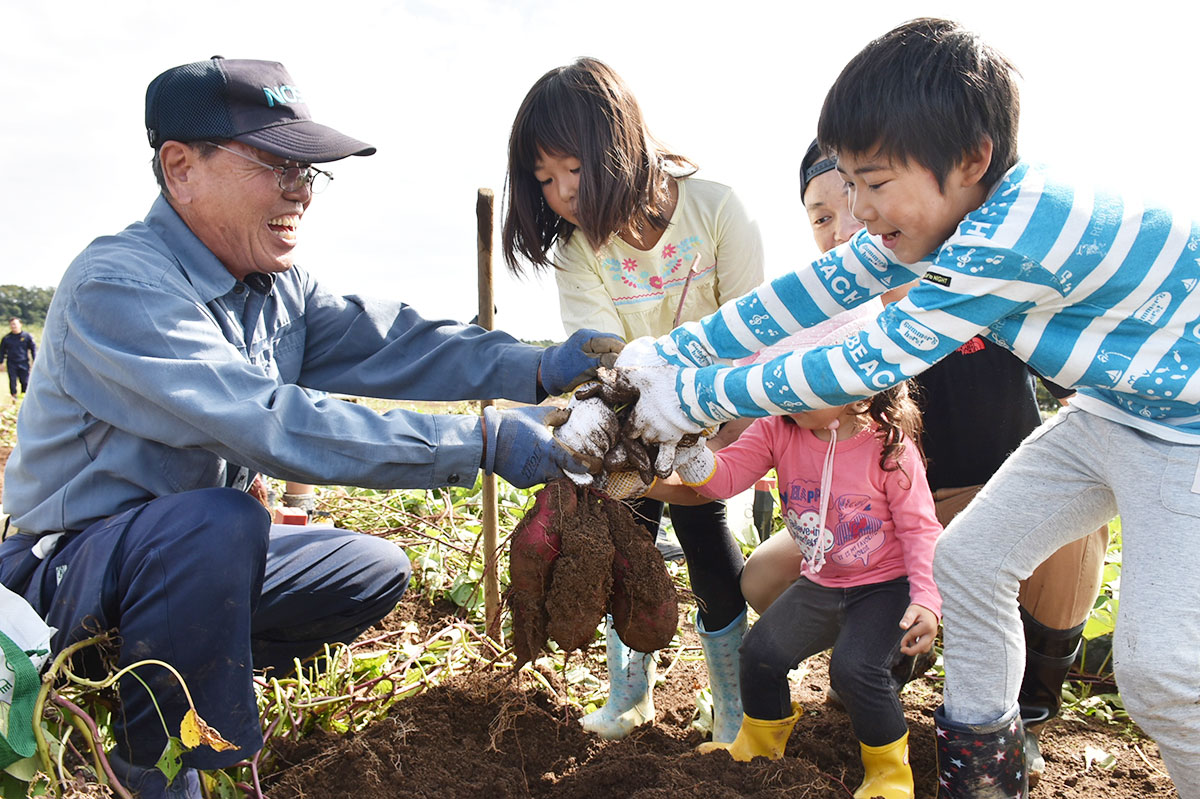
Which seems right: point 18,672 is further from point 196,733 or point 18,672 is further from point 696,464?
point 696,464

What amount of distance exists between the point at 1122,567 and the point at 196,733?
1745 mm

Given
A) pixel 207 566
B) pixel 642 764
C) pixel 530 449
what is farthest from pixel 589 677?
pixel 207 566

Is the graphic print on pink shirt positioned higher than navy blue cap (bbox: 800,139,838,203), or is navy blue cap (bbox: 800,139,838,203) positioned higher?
navy blue cap (bbox: 800,139,838,203)

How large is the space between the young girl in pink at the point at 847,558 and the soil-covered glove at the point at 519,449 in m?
0.38

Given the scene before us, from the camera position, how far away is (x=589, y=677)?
8.77 feet

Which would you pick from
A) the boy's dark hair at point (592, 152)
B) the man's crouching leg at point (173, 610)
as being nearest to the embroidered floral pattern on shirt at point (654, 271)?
the boy's dark hair at point (592, 152)

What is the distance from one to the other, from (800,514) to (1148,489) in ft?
2.51

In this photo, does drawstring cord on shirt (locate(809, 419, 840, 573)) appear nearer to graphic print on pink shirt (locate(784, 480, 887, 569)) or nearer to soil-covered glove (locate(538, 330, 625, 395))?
graphic print on pink shirt (locate(784, 480, 887, 569))

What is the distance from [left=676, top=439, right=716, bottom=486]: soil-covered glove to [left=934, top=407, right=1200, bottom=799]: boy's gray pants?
21.7 inches

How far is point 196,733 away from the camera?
5.06 ft

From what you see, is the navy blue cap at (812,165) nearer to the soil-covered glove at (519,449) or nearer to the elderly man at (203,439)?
the elderly man at (203,439)

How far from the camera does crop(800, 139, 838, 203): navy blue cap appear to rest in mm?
2552

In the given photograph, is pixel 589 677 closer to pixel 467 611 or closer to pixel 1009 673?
pixel 467 611

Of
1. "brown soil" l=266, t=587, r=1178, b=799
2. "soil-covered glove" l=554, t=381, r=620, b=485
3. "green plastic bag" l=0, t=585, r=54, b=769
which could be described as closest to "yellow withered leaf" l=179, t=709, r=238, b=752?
"green plastic bag" l=0, t=585, r=54, b=769
